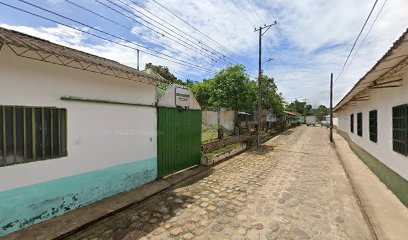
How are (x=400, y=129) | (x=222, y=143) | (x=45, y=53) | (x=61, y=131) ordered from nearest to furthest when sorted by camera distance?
(x=45, y=53) < (x=61, y=131) < (x=400, y=129) < (x=222, y=143)

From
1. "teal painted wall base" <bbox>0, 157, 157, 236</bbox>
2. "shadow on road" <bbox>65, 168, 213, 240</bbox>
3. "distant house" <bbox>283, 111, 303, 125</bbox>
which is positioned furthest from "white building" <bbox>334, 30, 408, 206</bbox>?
"distant house" <bbox>283, 111, 303, 125</bbox>

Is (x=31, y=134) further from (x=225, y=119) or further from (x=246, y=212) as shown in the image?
(x=225, y=119)

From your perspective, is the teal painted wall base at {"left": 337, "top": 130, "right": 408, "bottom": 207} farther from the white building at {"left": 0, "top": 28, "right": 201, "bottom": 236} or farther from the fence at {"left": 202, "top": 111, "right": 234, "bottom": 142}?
the fence at {"left": 202, "top": 111, "right": 234, "bottom": 142}

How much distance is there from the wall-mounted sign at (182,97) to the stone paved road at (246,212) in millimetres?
2936

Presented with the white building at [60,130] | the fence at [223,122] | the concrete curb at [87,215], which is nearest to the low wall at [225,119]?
the fence at [223,122]

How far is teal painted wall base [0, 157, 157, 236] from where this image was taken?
4109 millimetres

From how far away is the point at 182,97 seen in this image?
28.5 feet

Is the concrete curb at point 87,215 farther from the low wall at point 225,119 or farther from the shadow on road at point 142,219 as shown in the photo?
the low wall at point 225,119

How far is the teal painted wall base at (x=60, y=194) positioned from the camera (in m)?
4.11

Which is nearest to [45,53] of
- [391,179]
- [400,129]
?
[400,129]

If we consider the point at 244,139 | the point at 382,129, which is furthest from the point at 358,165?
the point at 244,139

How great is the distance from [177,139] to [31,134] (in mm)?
4816

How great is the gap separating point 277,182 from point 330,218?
2.66 m

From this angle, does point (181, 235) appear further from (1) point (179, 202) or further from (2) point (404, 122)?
(2) point (404, 122)
